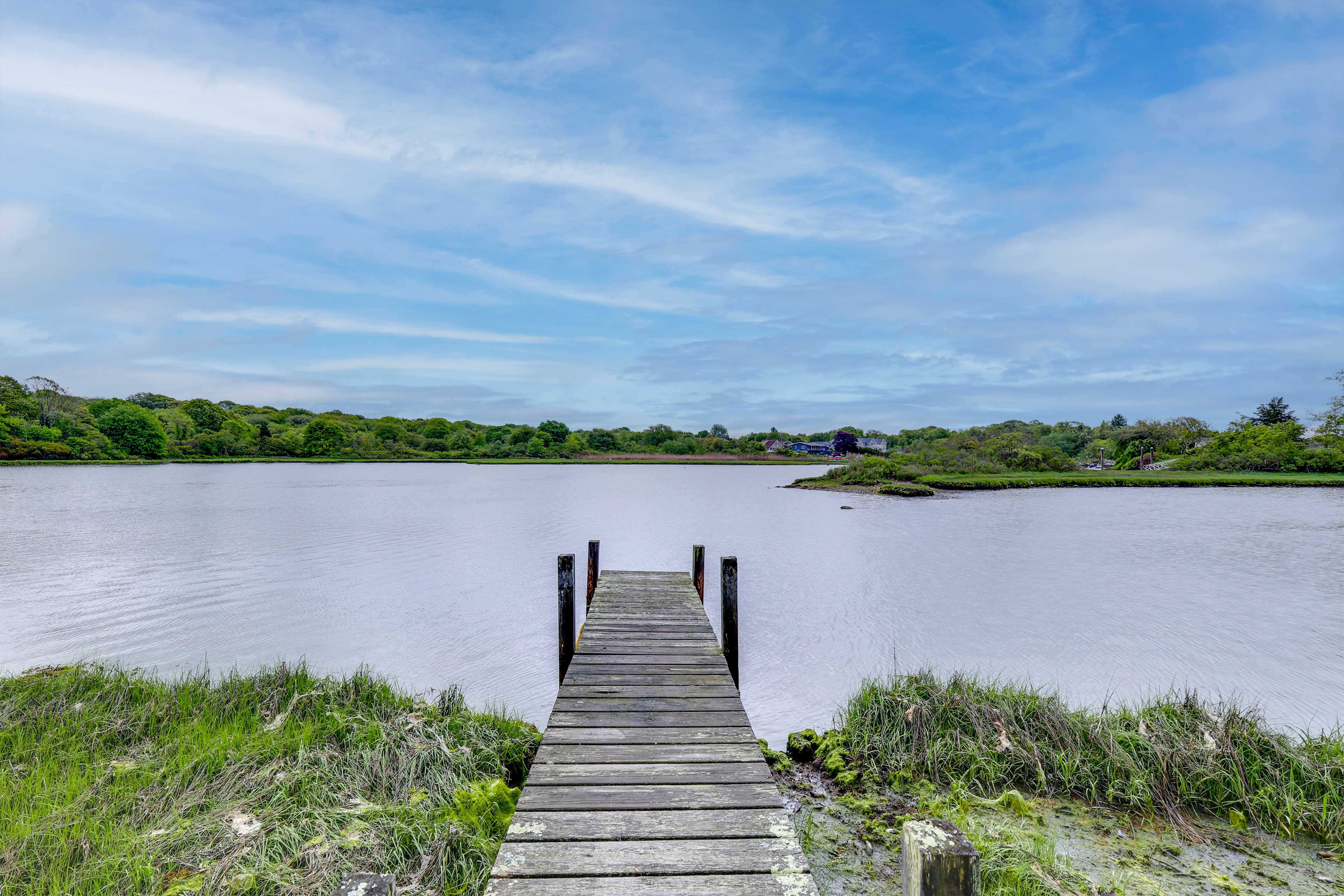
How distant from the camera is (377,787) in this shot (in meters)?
4.15

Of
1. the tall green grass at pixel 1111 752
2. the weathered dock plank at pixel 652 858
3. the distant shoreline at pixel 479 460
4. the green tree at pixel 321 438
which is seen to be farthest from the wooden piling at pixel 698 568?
the green tree at pixel 321 438

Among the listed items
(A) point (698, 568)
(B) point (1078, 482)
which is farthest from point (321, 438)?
(A) point (698, 568)

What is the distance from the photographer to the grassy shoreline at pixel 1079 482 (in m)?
36.1

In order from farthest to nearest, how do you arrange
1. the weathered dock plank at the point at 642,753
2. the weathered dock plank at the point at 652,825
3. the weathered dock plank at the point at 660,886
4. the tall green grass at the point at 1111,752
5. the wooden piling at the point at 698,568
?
the wooden piling at the point at 698,568
the tall green grass at the point at 1111,752
the weathered dock plank at the point at 642,753
the weathered dock plank at the point at 652,825
the weathered dock plank at the point at 660,886

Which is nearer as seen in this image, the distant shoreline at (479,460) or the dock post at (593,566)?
the dock post at (593,566)

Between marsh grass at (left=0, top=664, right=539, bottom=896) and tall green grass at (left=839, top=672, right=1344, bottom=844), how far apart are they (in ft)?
10.1

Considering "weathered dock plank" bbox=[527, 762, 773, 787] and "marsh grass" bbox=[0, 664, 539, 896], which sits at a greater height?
"weathered dock plank" bbox=[527, 762, 773, 787]

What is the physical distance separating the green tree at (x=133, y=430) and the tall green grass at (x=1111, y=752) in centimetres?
8543

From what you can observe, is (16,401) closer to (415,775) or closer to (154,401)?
(154,401)

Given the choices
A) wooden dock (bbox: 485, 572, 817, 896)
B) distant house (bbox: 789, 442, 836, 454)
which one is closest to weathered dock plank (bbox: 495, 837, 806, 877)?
wooden dock (bbox: 485, 572, 817, 896)

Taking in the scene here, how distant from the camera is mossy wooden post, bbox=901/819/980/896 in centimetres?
151

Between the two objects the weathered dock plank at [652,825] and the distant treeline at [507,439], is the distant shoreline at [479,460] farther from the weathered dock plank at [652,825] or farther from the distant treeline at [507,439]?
the weathered dock plank at [652,825]

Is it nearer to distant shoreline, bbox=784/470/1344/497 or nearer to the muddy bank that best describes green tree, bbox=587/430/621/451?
distant shoreline, bbox=784/470/1344/497

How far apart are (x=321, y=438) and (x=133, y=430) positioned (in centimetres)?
1986
